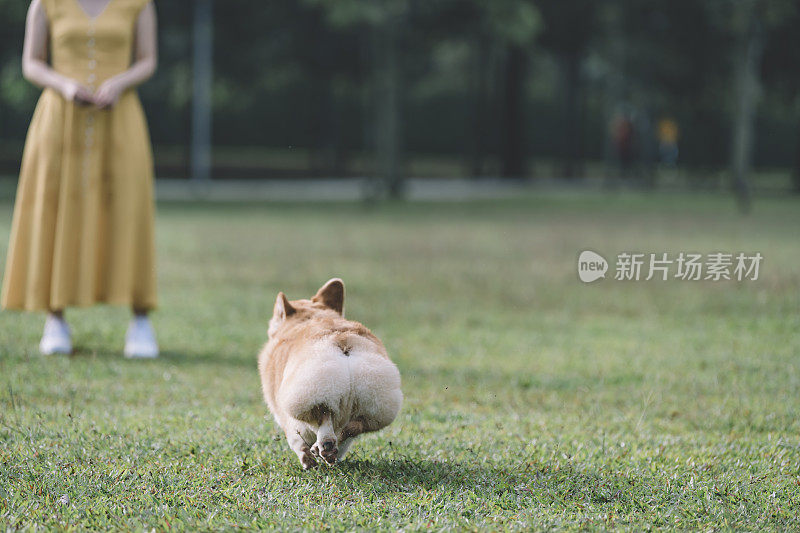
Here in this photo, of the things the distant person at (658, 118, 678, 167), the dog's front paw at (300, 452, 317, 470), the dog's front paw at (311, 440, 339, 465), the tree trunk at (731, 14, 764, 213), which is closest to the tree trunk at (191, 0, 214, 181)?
the tree trunk at (731, 14, 764, 213)

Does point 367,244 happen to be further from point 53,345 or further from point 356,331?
point 356,331

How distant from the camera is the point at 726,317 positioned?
8258 millimetres

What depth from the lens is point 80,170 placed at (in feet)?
19.2

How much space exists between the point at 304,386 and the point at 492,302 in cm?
578

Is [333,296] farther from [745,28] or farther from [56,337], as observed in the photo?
[745,28]

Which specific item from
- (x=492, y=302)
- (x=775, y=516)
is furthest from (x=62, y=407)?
(x=492, y=302)

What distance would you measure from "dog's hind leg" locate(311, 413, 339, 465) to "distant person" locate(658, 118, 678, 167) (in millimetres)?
38360

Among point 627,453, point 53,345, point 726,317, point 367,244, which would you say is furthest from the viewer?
point 367,244

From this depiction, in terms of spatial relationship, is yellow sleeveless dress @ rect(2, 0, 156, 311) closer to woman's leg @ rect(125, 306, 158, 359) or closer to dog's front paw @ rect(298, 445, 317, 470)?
woman's leg @ rect(125, 306, 158, 359)

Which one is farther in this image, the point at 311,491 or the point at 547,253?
the point at 547,253

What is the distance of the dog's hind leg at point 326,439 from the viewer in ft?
10.9

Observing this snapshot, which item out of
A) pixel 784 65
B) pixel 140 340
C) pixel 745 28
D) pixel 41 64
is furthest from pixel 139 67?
pixel 784 65

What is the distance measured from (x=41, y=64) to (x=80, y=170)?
0.64 metres

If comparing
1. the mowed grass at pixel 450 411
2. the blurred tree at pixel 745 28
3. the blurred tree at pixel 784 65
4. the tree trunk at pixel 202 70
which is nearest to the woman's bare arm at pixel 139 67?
the mowed grass at pixel 450 411
